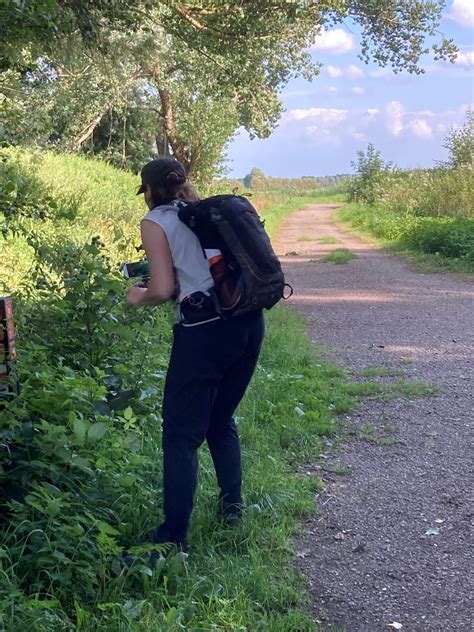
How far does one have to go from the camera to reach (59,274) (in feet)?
18.9

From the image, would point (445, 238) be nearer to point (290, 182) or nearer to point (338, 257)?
point (338, 257)

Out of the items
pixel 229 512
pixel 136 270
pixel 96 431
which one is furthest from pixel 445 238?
pixel 96 431

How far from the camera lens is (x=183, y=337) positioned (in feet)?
11.9

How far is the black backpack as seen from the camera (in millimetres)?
3475

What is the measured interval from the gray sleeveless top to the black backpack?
0.04 metres

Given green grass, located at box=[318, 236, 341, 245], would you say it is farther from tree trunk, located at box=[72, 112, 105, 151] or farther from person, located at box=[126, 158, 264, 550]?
person, located at box=[126, 158, 264, 550]

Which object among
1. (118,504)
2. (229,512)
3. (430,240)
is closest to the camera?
(118,504)

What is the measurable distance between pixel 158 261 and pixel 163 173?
0.43 m

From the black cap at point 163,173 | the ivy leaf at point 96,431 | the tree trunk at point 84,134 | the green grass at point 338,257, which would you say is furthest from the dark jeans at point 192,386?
the tree trunk at point 84,134

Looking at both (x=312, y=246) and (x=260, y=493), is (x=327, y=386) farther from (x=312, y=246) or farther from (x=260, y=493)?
(x=312, y=246)

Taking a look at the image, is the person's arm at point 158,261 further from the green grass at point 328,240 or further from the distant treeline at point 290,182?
the distant treeline at point 290,182

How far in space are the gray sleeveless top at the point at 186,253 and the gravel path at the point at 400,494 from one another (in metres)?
1.51

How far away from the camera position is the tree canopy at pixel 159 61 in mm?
7055

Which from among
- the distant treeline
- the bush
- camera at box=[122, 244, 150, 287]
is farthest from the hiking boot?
the distant treeline
